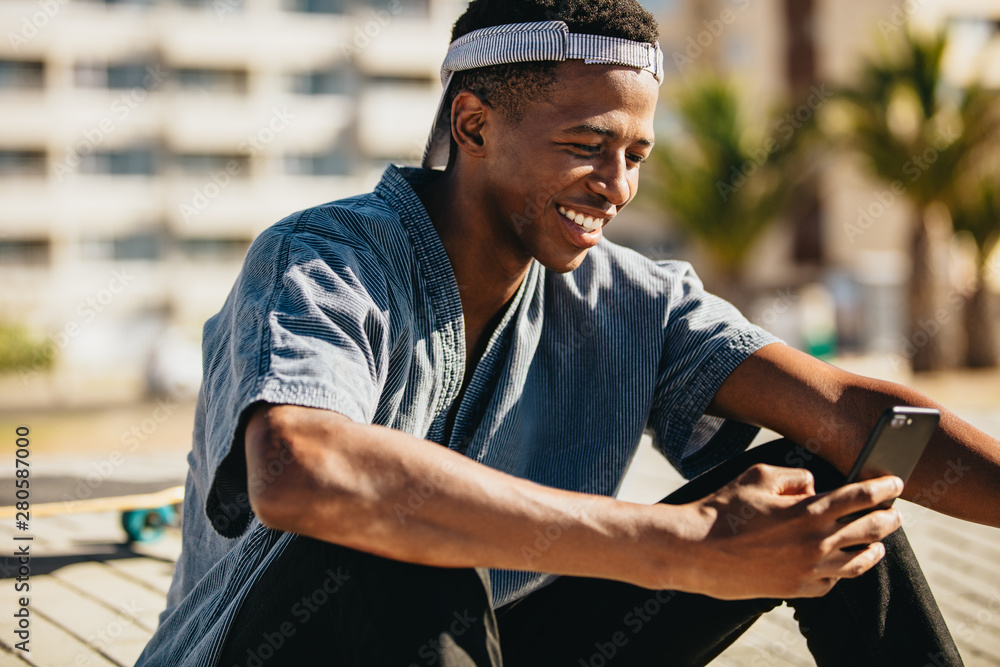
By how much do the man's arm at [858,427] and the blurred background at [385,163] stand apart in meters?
13.2

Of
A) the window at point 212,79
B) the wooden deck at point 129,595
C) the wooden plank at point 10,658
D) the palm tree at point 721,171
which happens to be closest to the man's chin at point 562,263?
the wooden deck at point 129,595

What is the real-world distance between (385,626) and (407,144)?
126 feet

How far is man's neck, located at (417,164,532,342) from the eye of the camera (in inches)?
79.0

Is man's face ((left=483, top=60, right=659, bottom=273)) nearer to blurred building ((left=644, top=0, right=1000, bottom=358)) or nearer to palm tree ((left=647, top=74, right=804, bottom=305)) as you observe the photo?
palm tree ((left=647, top=74, right=804, bottom=305))

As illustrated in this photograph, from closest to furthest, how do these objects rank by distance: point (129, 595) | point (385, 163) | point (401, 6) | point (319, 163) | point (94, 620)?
point (94, 620) → point (129, 595) → point (385, 163) → point (319, 163) → point (401, 6)

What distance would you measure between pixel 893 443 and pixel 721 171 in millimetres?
17771

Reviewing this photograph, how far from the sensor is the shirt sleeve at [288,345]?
4.48ft

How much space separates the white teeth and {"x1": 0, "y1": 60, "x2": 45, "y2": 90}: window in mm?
38300

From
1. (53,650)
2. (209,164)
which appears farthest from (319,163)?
(53,650)

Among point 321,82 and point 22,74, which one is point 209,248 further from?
point 22,74

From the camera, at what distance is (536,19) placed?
6.28ft

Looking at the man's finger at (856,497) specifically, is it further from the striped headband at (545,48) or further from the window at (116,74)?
the window at (116,74)

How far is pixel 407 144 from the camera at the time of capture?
38625 mm

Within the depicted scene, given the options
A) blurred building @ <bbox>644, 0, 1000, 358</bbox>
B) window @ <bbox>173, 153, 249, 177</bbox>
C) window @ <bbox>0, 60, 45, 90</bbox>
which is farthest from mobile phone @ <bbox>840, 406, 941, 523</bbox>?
window @ <bbox>0, 60, 45, 90</bbox>
